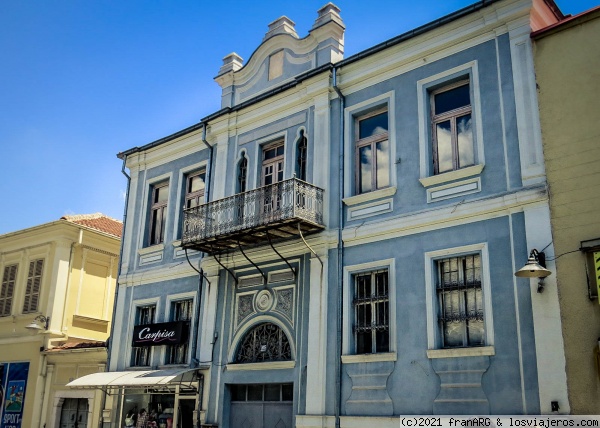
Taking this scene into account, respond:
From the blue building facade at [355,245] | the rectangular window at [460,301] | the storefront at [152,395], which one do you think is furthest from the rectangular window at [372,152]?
the storefront at [152,395]

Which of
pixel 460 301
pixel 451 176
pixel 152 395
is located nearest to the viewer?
pixel 460 301

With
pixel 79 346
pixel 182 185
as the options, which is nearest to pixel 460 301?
pixel 182 185

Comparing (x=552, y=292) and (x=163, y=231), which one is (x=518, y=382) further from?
(x=163, y=231)

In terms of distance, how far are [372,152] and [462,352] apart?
495 centimetres

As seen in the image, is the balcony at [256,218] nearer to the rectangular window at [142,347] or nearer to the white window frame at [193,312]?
the white window frame at [193,312]

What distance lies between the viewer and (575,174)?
11.3 metres

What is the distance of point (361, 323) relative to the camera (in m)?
13.5

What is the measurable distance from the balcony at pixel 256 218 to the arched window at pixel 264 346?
2.03 metres

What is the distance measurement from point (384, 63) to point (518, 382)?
288 inches

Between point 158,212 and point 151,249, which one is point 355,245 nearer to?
point 151,249

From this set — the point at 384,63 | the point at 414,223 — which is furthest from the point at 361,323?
the point at 384,63

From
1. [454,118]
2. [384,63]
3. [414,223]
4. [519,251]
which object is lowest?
[519,251]

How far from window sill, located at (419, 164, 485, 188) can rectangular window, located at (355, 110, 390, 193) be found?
3.65 ft

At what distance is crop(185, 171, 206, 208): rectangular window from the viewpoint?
18188 millimetres
